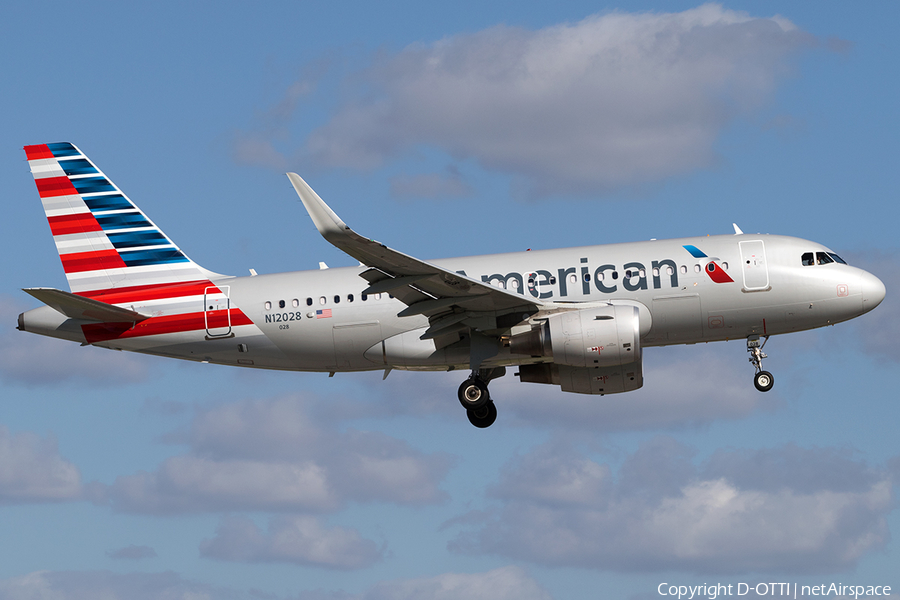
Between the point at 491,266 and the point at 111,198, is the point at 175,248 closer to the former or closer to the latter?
the point at 111,198

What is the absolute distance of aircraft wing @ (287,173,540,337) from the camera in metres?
28.9

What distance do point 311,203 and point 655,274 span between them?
12035mm

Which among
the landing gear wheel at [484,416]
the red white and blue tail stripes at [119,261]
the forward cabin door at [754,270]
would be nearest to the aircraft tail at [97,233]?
the red white and blue tail stripes at [119,261]

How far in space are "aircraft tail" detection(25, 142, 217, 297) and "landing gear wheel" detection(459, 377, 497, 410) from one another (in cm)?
1003

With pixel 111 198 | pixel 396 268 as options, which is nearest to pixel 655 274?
pixel 396 268

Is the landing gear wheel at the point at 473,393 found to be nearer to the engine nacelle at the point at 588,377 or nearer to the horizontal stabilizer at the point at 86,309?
the engine nacelle at the point at 588,377

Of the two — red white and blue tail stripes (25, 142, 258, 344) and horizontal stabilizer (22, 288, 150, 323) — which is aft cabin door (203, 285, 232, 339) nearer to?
red white and blue tail stripes (25, 142, 258, 344)

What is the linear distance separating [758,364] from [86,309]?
2249 centimetres

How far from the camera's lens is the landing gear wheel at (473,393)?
3653cm

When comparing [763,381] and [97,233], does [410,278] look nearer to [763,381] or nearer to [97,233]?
[763,381]

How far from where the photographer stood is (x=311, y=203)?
28656mm

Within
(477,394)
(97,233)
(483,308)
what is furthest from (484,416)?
(97,233)

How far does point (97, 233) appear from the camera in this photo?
1565 inches

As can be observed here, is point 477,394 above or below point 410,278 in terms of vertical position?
below
